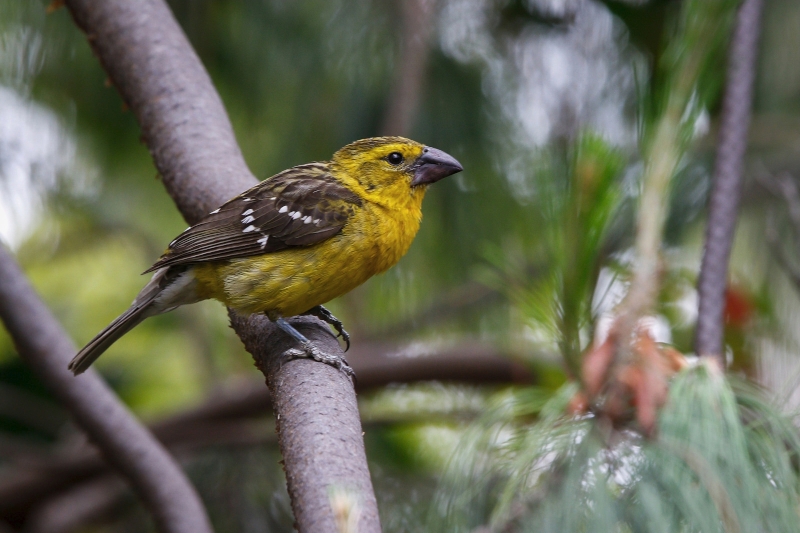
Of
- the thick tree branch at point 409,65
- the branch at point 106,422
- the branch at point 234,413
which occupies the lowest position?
the branch at point 234,413

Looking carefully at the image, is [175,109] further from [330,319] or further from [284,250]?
[330,319]

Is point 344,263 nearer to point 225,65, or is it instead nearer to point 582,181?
point 582,181

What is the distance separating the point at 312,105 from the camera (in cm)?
503

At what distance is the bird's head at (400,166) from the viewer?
3.95m

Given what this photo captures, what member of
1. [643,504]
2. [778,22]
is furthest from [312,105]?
[643,504]

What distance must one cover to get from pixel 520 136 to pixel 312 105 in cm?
125

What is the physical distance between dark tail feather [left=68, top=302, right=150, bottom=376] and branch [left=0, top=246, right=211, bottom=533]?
0.10 meters

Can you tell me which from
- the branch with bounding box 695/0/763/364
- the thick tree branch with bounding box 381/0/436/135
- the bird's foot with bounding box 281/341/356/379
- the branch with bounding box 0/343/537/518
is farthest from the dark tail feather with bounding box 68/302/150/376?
the branch with bounding box 695/0/763/364

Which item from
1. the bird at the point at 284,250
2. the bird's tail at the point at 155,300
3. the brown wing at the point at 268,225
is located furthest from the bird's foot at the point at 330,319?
the bird's tail at the point at 155,300

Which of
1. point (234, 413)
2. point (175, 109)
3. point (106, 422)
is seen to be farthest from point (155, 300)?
point (234, 413)

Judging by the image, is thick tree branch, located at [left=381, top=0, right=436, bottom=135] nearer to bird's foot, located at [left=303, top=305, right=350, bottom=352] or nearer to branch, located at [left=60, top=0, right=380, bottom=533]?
bird's foot, located at [left=303, top=305, right=350, bottom=352]

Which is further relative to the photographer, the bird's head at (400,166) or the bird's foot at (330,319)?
the bird's head at (400,166)

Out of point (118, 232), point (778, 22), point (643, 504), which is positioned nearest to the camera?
point (643, 504)

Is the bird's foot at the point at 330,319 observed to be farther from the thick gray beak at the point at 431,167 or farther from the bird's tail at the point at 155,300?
the thick gray beak at the point at 431,167
